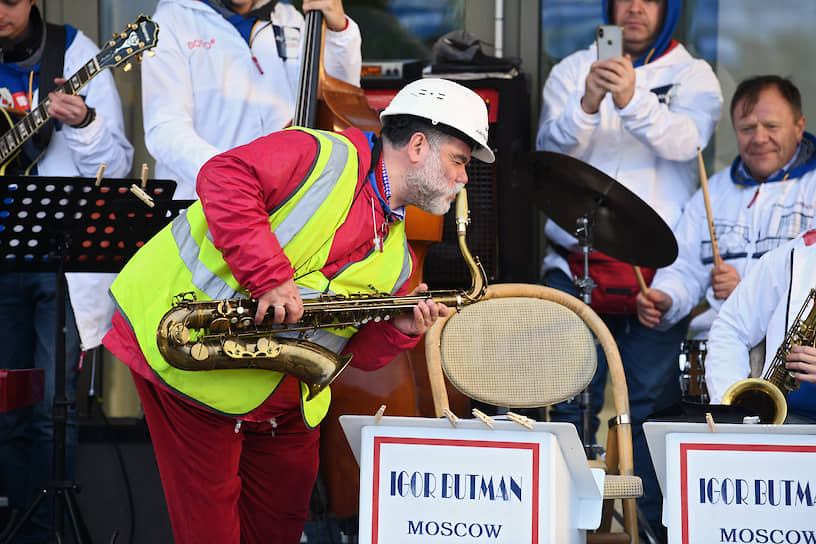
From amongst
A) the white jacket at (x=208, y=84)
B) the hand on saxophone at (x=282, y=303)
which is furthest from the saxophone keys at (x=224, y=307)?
the white jacket at (x=208, y=84)

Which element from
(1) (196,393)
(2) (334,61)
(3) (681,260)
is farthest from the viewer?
(3) (681,260)

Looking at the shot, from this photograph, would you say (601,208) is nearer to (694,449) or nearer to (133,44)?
(694,449)

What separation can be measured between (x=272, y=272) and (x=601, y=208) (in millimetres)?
1732

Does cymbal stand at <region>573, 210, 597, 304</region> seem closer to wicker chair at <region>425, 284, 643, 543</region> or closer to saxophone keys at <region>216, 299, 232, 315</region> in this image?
wicker chair at <region>425, 284, 643, 543</region>

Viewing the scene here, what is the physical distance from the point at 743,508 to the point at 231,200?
142cm

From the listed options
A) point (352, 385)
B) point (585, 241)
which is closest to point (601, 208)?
point (585, 241)

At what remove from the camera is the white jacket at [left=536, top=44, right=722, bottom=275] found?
4.15 m

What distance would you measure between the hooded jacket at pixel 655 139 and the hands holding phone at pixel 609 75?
0.09 meters

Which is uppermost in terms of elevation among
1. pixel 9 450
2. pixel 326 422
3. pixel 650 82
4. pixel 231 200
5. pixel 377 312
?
pixel 650 82

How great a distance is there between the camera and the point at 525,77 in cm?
440

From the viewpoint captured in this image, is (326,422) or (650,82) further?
(650,82)

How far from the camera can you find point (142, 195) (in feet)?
9.96

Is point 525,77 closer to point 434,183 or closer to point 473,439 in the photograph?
point 434,183

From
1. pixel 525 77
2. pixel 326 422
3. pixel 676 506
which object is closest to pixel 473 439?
pixel 676 506
